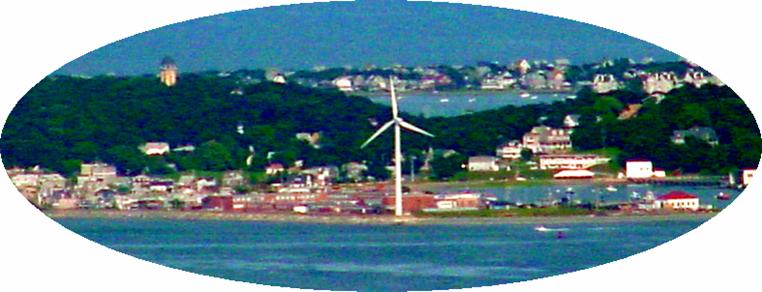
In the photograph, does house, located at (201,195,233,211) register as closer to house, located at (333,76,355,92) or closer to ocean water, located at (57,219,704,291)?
ocean water, located at (57,219,704,291)

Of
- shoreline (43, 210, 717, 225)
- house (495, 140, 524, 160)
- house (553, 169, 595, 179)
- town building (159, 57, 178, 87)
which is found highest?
town building (159, 57, 178, 87)

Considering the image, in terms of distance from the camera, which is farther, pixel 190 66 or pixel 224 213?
pixel 190 66

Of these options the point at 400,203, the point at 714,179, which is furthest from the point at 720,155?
the point at 400,203

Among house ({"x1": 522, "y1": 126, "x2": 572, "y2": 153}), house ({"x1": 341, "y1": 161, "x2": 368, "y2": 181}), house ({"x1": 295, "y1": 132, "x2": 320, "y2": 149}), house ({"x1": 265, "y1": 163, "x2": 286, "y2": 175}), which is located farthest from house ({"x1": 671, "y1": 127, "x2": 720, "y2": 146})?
house ({"x1": 265, "y1": 163, "x2": 286, "y2": 175})

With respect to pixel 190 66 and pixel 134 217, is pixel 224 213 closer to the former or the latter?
pixel 134 217

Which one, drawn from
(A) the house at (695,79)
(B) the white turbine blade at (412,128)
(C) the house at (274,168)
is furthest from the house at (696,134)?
(C) the house at (274,168)

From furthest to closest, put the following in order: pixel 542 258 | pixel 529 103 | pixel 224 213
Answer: pixel 529 103 → pixel 224 213 → pixel 542 258

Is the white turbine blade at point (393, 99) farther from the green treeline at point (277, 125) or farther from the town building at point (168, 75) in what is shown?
the town building at point (168, 75)
